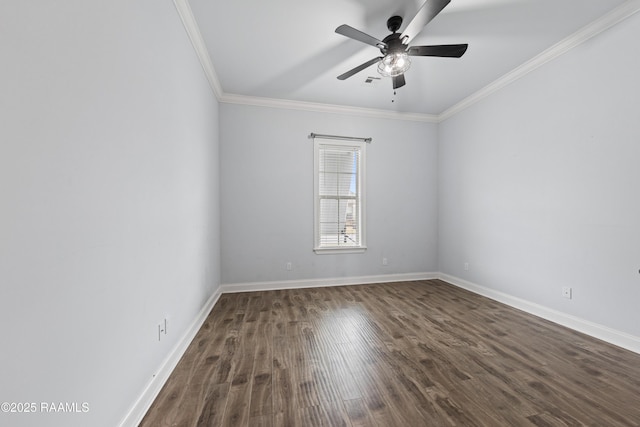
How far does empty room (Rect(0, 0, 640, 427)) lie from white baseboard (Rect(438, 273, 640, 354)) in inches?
0.9

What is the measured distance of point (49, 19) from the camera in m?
0.83

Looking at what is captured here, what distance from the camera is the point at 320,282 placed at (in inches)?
157

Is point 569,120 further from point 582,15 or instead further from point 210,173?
point 210,173

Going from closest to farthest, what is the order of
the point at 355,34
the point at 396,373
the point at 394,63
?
the point at 396,373, the point at 355,34, the point at 394,63

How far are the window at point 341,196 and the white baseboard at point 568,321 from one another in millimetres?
1920

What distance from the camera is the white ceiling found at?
6.91 feet

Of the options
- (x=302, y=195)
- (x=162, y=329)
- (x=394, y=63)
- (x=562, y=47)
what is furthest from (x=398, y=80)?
(x=162, y=329)

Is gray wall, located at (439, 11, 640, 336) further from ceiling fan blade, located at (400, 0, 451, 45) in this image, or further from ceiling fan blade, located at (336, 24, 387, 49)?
ceiling fan blade, located at (336, 24, 387, 49)

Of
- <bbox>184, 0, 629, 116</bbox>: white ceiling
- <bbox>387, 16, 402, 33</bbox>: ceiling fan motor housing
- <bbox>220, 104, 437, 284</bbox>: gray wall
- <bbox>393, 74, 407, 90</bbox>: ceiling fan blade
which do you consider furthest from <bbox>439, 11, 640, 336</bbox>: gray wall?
<bbox>387, 16, 402, 33</bbox>: ceiling fan motor housing

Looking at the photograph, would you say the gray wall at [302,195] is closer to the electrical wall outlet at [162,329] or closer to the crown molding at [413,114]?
the crown molding at [413,114]

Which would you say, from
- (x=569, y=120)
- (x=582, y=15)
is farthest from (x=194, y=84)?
(x=569, y=120)

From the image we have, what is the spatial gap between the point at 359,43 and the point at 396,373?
3.01 meters

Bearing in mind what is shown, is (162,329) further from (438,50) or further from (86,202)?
(438,50)

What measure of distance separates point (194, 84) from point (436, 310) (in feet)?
12.1
